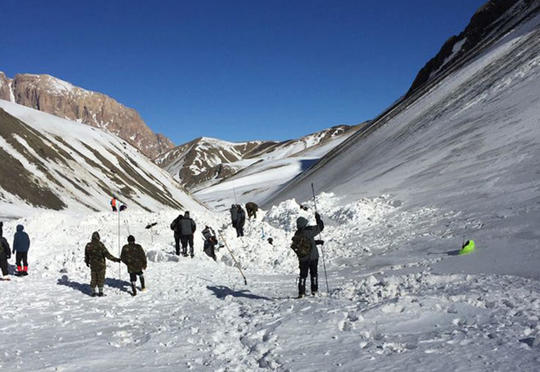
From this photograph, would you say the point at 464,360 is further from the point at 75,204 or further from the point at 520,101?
the point at 75,204

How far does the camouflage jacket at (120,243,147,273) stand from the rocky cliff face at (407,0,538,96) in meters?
66.2

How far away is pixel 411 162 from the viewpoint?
27.5 m

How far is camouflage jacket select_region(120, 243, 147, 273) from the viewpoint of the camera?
12.4m

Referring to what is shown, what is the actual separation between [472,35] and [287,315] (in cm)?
7960

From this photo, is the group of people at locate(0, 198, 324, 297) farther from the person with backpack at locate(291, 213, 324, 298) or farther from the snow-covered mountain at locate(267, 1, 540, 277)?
the snow-covered mountain at locate(267, 1, 540, 277)

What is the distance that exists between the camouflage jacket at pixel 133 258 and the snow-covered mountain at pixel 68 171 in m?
39.2

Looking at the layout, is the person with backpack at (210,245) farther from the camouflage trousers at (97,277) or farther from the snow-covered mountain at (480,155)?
the snow-covered mountain at (480,155)

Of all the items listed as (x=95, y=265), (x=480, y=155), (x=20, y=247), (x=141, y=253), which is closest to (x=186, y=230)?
(x=141, y=253)

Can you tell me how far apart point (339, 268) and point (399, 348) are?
333 inches

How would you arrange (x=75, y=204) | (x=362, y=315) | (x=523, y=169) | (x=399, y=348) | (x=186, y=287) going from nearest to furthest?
(x=399, y=348) < (x=362, y=315) < (x=186, y=287) < (x=523, y=169) < (x=75, y=204)

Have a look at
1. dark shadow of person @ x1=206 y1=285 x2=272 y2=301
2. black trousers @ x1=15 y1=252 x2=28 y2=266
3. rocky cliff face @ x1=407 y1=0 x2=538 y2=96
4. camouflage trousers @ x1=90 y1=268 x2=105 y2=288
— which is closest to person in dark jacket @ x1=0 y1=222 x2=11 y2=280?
black trousers @ x1=15 y1=252 x2=28 y2=266

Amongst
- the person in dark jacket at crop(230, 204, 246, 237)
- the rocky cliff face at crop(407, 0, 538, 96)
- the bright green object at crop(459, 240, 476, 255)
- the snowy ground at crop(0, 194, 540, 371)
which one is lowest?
the snowy ground at crop(0, 194, 540, 371)

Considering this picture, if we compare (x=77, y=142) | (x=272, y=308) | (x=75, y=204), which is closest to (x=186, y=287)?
(x=272, y=308)

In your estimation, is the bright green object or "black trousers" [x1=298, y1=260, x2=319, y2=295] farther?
the bright green object
